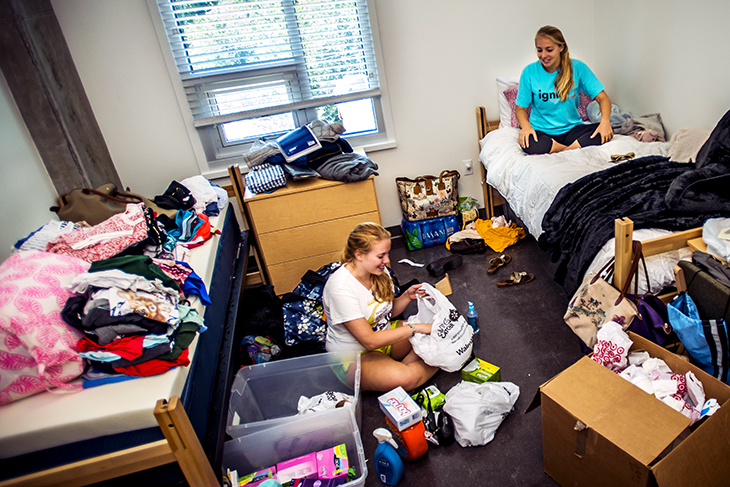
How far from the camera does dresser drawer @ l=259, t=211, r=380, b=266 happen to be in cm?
267

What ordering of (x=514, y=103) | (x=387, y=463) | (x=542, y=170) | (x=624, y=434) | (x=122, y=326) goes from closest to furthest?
(x=624, y=434), (x=122, y=326), (x=387, y=463), (x=542, y=170), (x=514, y=103)

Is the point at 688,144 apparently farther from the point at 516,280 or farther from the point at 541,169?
the point at 516,280

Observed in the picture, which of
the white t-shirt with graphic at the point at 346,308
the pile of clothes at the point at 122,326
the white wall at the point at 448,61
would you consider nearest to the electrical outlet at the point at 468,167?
the white wall at the point at 448,61

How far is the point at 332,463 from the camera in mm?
1420

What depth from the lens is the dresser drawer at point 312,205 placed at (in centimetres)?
259

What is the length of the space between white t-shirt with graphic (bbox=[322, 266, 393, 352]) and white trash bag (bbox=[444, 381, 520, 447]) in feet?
1.44

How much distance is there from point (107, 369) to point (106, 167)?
2.03m

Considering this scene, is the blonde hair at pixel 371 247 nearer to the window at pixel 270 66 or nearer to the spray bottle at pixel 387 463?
the spray bottle at pixel 387 463

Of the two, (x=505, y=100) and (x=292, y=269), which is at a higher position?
(x=505, y=100)

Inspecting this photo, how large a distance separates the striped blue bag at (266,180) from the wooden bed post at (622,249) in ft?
5.93

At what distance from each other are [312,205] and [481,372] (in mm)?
1410

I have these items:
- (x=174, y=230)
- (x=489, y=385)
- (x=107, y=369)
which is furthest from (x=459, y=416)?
(x=174, y=230)

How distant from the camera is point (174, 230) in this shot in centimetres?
218

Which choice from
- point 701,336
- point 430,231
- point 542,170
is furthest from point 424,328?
point 430,231
